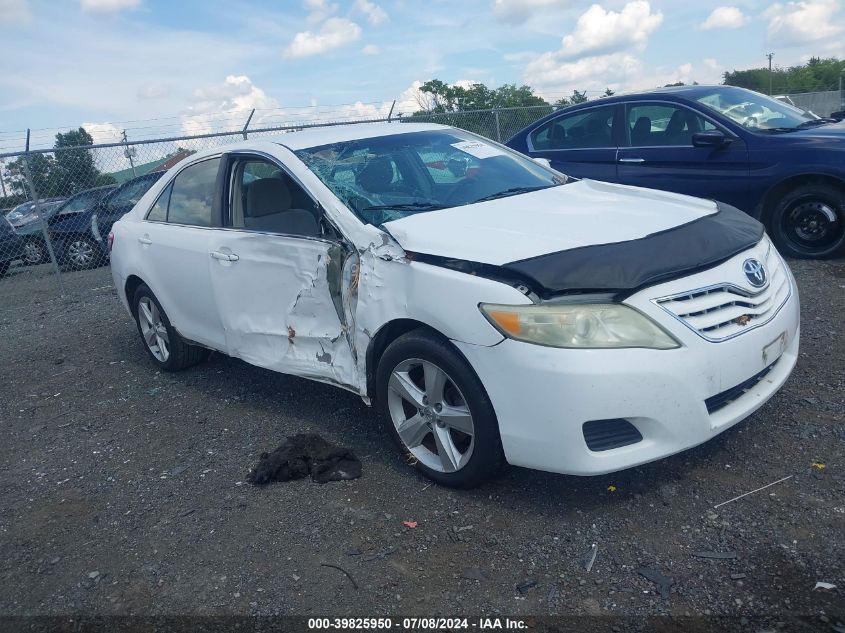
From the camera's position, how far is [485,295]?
297 cm

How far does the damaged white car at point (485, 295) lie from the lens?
2848mm

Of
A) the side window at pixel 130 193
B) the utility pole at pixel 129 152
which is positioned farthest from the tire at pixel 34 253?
the utility pole at pixel 129 152

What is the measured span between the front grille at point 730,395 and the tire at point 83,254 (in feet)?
38.6

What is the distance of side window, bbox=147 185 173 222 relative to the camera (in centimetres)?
534

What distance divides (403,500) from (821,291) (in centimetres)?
425

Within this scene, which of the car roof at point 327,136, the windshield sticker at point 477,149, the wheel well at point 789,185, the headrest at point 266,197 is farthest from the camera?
the wheel well at point 789,185

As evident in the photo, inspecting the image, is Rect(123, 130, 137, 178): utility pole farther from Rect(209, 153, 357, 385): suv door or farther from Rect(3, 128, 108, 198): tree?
Rect(209, 153, 357, 385): suv door

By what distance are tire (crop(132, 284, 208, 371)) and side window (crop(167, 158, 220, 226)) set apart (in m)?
0.71

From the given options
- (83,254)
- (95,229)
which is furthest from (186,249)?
(83,254)

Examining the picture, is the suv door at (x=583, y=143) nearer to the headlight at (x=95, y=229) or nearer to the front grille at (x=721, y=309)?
the front grille at (x=721, y=309)

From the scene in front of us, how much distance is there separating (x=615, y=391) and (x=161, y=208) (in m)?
3.88

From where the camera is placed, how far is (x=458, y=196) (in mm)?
4000

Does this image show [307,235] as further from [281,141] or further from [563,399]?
[563,399]

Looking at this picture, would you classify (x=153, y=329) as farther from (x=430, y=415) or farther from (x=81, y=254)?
(x=81, y=254)
